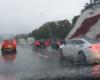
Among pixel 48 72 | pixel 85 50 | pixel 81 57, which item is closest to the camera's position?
pixel 48 72

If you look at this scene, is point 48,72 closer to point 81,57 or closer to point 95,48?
point 95,48

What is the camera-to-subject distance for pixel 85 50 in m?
23.4

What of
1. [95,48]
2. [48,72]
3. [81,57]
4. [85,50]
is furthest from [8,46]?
[48,72]

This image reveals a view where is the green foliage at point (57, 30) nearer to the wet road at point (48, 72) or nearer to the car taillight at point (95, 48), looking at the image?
the car taillight at point (95, 48)

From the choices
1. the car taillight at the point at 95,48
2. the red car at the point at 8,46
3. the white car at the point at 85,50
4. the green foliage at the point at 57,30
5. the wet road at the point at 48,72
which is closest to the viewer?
the wet road at the point at 48,72

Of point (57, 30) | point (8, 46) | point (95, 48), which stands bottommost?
point (8, 46)

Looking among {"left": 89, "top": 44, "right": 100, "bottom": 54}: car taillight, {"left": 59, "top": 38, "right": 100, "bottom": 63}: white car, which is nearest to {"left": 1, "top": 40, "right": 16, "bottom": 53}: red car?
{"left": 59, "top": 38, "right": 100, "bottom": 63}: white car

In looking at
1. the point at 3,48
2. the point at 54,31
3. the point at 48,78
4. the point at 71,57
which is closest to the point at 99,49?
the point at 71,57

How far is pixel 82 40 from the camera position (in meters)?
24.6

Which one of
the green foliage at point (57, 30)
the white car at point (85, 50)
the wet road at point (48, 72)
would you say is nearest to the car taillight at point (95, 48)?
the white car at point (85, 50)

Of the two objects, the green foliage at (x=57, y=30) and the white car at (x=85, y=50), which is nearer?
the white car at (x=85, y=50)

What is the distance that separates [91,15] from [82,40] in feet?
105

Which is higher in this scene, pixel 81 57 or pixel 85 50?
pixel 85 50

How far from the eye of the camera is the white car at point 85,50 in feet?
75.4
